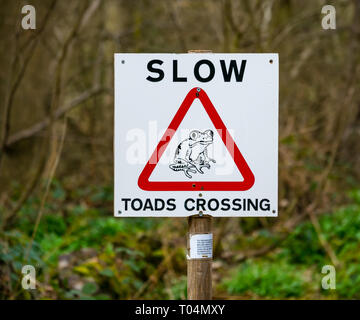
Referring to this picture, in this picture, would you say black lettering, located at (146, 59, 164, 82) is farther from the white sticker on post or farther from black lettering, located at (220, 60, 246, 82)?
the white sticker on post

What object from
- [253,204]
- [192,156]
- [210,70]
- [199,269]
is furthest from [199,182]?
[210,70]

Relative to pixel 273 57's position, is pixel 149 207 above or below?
below

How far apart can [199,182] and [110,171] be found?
7.76m

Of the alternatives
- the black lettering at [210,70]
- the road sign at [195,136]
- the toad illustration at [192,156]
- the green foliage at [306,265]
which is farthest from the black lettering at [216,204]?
the green foliage at [306,265]

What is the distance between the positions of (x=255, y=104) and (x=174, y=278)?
3.49m

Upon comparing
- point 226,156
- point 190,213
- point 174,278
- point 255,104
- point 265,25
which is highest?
point 265,25

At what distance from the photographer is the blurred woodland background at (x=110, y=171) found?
5.36 metres

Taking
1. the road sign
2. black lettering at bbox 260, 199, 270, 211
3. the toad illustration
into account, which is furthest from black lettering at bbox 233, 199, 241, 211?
the toad illustration

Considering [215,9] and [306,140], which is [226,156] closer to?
[306,140]

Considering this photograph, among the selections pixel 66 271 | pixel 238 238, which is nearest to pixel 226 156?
pixel 66 271

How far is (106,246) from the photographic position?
19.0 ft

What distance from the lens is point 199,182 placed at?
102 inches

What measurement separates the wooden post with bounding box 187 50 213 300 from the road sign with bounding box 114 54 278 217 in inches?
3.3
